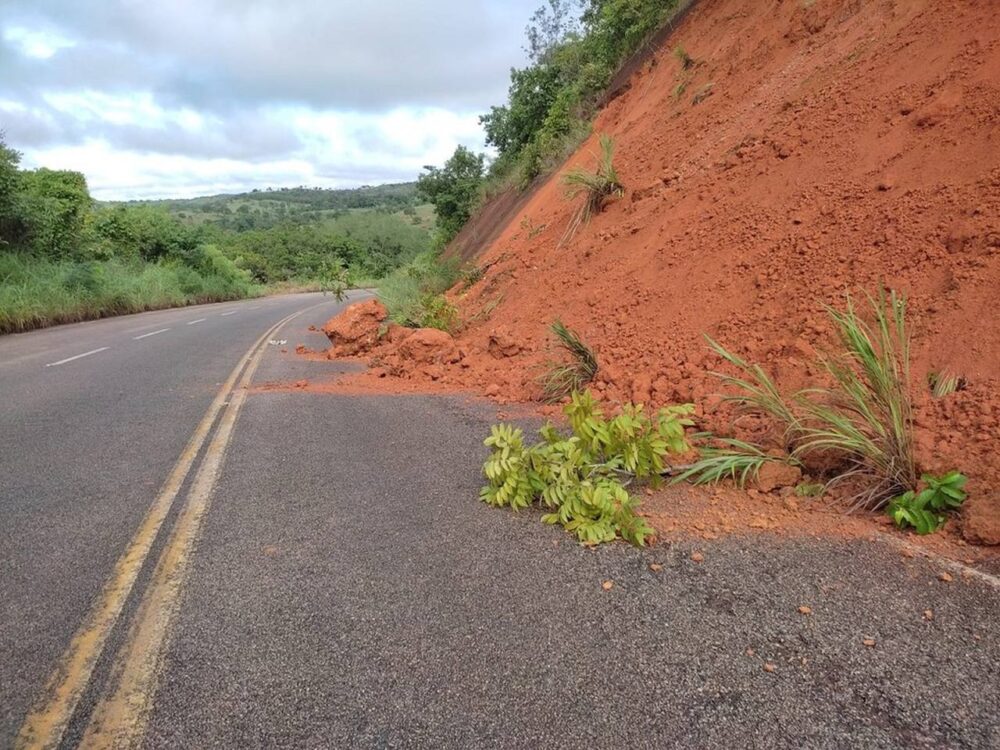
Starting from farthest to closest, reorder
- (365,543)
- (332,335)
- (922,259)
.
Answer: (332,335)
(922,259)
(365,543)

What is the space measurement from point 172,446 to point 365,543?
2882 millimetres

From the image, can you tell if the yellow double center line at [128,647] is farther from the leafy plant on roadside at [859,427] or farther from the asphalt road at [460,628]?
the leafy plant on roadside at [859,427]

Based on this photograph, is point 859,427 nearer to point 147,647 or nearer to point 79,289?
point 147,647

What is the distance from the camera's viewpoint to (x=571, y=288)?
372 inches

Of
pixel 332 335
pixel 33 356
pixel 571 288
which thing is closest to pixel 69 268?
pixel 33 356

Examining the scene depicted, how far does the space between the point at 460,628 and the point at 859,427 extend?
270 centimetres

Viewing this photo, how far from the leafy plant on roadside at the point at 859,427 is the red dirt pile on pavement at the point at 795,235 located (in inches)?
8.8

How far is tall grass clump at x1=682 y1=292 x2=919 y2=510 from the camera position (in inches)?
146

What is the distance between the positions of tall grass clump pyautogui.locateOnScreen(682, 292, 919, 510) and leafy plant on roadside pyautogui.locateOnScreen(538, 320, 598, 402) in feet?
7.45

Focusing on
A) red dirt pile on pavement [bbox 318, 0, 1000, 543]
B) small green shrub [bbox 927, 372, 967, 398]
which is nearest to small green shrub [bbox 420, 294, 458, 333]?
red dirt pile on pavement [bbox 318, 0, 1000, 543]

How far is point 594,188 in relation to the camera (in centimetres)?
1102

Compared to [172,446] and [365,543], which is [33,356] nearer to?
[172,446]

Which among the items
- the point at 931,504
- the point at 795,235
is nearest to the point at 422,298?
the point at 795,235

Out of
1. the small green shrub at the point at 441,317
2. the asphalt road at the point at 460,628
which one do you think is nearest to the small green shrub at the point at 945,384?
the asphalt road at the point at 460,628
